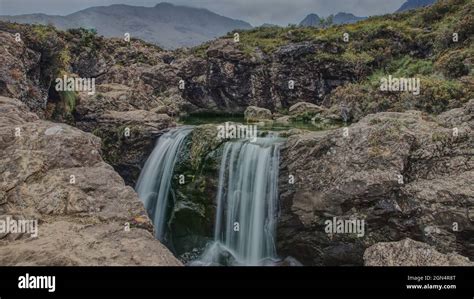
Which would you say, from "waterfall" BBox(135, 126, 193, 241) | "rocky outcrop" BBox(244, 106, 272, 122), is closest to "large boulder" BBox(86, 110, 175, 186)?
"waterfall" BBox(135, 126, 193, 241)

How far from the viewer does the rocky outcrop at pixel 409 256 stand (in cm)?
→ 845

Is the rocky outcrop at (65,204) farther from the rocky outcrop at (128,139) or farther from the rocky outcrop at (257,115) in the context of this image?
the rocky outcrop at (257,115)

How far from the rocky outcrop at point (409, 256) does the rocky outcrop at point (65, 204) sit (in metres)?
5.42

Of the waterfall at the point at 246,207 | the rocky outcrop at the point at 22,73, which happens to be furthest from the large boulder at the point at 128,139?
the waterfall at the point at 246,207

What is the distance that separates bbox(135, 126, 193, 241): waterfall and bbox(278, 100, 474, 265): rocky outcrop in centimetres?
589

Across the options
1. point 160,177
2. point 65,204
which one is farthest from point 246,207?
point 65,204

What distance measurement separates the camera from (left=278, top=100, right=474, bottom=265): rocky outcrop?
428 inches

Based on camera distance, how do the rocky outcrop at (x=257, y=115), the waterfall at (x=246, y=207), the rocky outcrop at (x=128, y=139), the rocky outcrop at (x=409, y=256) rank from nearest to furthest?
the rocky outcrop at (x=409, y=256), the waterfall at (x=246, y=207), the rocky outcrop at (x=128, y=139), the rocky outcrop at (x=257, y=115)

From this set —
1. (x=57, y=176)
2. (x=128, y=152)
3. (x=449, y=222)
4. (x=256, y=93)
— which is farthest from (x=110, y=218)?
(x=256, y=93)

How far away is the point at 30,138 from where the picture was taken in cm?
968

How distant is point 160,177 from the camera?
18578mm

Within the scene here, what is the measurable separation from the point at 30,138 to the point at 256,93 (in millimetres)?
33352

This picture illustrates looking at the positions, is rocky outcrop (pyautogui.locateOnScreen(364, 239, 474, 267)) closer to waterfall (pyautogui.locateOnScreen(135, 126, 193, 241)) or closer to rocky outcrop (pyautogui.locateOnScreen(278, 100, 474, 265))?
rocky outcrop (pyautogui.locateOnScreen(278, 100, 474, 265))

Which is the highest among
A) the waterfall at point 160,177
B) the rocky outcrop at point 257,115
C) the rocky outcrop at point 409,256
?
the rocky outcrop at point 257,115
